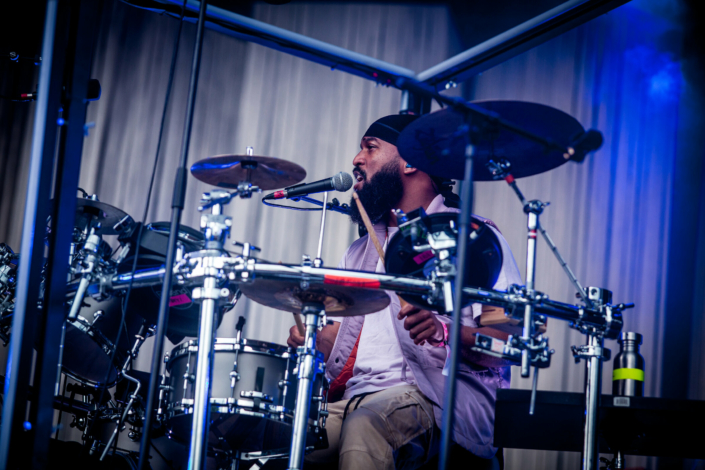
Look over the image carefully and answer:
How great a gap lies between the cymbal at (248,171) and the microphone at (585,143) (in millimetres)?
935

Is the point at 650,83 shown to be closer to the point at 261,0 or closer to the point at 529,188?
the point at 529,188

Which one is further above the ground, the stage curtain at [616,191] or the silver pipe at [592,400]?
the stage curtain at [616,191]

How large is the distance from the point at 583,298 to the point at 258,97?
2944 mm

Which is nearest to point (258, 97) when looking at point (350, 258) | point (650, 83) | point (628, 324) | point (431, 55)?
point (431, 55)

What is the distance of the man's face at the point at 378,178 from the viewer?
3.33 metres

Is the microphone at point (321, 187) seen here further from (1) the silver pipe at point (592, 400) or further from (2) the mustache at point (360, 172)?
(2) the mustache at point (360, 172)

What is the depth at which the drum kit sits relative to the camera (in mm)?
1915

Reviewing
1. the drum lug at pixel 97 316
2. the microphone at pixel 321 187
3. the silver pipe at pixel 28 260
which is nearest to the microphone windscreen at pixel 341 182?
the microphone at pixel 321 187

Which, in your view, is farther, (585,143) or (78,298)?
(78,298)

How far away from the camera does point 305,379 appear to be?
6.61 ft

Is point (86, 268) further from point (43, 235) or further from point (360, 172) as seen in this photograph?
point (360, 172)

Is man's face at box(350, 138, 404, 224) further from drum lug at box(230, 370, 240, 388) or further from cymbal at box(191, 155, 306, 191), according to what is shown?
drum lug at box(230, 370, 240, 388)

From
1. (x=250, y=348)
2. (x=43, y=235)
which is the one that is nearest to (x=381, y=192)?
(x=250, y=348)

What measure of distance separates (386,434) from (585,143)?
3.90 ft
